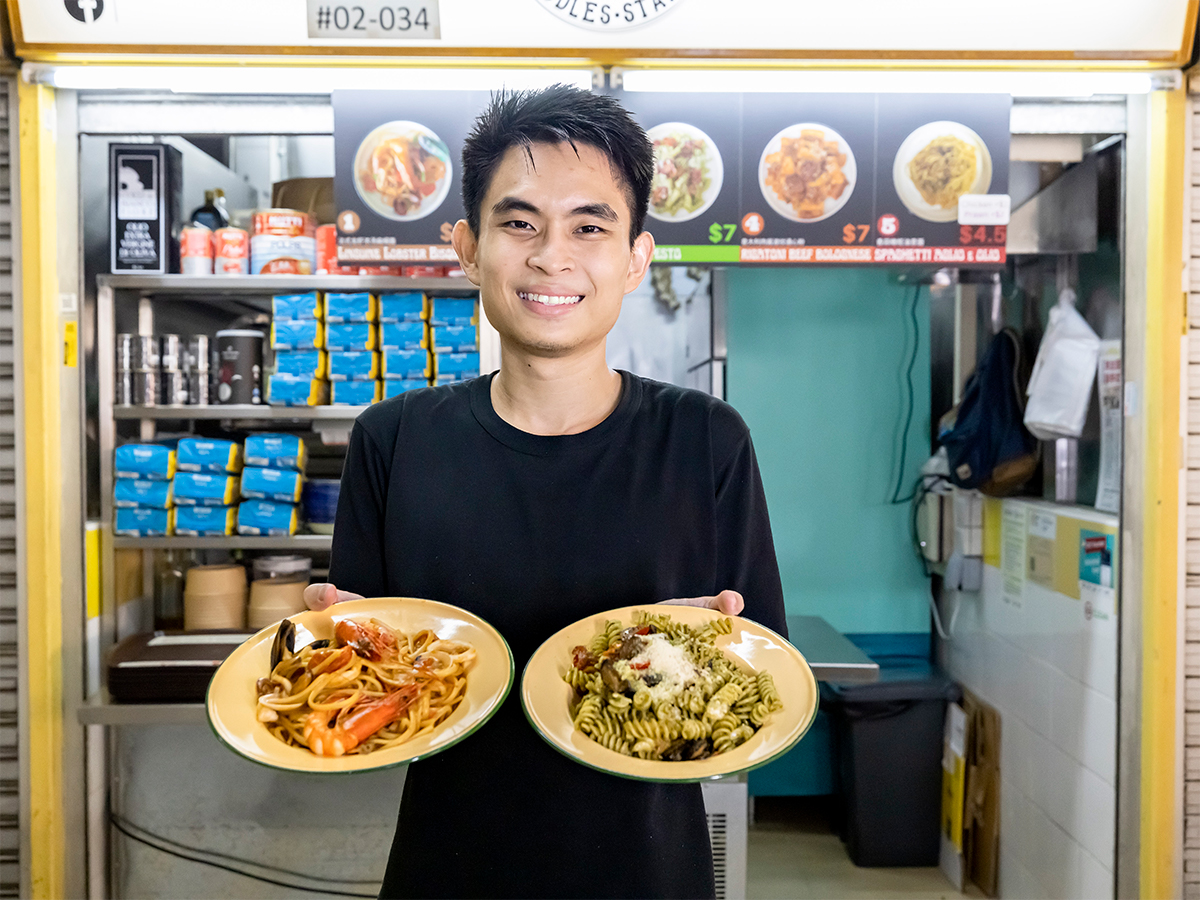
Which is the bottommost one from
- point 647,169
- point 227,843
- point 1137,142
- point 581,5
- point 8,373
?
point 227,843

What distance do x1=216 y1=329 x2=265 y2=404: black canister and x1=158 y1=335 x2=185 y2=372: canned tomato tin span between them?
139 millimetres

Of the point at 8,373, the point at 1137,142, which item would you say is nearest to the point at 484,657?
the point at 8,373

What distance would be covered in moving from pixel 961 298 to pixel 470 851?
10.7 feet

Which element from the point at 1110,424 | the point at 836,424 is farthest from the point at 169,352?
the point at 1110,424

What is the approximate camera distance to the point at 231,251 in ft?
8.98

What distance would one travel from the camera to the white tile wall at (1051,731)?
8.84ft

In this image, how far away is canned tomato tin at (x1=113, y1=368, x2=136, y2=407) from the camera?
274 centimetres

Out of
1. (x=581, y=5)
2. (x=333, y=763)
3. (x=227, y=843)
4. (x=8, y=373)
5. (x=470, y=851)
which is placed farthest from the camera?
(x=227, y=843)

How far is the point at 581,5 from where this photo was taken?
237 cm

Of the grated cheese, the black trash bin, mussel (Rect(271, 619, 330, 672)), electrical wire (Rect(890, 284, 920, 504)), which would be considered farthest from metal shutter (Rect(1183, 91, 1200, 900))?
mussel (Rect(271, 619, 330, 672))

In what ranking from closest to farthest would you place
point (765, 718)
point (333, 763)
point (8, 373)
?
point (333, 763) < point (765, 718) < point (8, 373)

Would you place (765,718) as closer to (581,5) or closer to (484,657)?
(484,657)

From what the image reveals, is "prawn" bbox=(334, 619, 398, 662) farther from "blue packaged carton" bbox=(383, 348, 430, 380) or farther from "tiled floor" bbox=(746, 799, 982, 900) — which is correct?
"tiled floor" bbox=(746, 799, 982, 900)

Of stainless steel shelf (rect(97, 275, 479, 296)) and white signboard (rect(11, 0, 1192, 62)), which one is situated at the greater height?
white signboard (rect(11, 0, 1192, 62))
